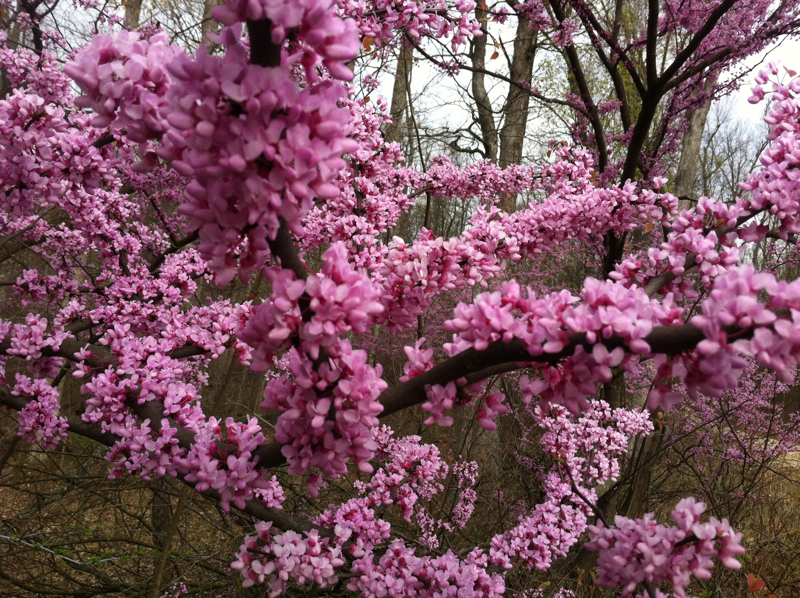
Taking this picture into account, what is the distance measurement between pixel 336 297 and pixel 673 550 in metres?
1.42

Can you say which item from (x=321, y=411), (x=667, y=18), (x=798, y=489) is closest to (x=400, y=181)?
(x=321, y=411)

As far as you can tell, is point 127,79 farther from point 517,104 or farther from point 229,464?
point 517,104

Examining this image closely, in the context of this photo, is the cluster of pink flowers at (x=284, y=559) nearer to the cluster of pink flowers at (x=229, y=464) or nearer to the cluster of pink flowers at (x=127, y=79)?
the cluster of pink flowers at (x=229, y=464)

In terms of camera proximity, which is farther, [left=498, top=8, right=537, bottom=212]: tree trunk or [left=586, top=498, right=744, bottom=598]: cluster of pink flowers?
[left=498, top=8, right=537, bottom=212]: tree trunk

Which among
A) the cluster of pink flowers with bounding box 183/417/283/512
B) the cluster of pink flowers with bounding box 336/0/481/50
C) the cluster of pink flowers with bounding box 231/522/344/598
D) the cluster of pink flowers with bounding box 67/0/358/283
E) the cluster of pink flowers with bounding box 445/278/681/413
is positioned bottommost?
the cluster of pink flowers with bounding box 231/522/344/598

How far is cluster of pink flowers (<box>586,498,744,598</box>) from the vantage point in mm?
1410

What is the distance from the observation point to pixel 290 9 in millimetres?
822

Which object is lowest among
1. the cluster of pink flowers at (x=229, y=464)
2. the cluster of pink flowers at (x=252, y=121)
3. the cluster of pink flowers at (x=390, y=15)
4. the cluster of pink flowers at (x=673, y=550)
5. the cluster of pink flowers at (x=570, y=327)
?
the cluster of pink flowers at (x=229, y=464)

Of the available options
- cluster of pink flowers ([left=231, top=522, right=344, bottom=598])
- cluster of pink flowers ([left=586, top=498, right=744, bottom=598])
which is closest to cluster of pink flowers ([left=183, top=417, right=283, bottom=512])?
cluster of pink flowers ([left=231, top=522, right=344, bottom=598])

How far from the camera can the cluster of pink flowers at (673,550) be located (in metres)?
1.41

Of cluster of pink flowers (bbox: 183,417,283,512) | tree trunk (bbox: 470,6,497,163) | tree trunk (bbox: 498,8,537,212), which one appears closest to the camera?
cluster of pink flowers (bbox: 183,417,283,512)

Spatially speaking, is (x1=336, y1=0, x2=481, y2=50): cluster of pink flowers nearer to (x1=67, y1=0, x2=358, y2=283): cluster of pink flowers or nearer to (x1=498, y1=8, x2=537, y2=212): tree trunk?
(x1=67, y1=0, x2=358, y2=283): cluster of pink flowers

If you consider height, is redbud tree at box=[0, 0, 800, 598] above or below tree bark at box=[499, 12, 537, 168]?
below

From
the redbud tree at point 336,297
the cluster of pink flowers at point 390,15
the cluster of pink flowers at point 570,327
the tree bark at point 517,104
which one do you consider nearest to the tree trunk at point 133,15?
the redbud tree at point 336,297
